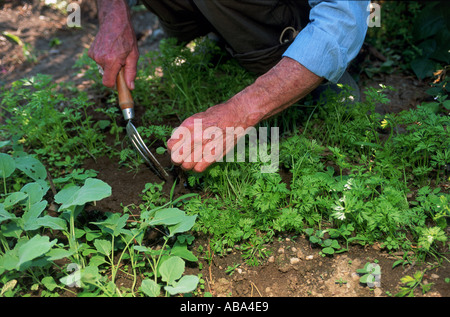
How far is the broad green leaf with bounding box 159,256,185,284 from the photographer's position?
1.67 metres

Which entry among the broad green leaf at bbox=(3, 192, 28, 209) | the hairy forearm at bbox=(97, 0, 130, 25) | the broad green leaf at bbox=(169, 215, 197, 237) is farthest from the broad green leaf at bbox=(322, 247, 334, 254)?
the hairy forearm at bbox=(97, 0, 130, 25)

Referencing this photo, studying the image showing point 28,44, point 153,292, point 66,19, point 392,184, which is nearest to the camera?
point 153,292

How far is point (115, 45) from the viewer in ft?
8.21

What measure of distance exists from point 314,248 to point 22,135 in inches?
81.5

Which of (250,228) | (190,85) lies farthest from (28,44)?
(250,228)

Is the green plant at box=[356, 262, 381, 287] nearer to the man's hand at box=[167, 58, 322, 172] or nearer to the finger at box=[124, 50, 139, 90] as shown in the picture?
the man's hand at box=[167, 58, 322, 172]

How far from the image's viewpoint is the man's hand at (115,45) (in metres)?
2.49

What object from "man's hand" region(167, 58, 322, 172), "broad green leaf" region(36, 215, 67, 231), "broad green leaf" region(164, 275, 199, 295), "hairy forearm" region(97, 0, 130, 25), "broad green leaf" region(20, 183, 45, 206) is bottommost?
"broad green leaf" region(164, 275, 199, 295)

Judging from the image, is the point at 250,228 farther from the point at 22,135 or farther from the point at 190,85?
the point at 22,135

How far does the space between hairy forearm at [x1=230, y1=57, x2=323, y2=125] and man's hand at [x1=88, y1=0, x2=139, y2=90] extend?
0.84m

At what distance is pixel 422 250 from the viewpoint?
178 centimetres

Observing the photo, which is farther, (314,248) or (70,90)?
(70,90)

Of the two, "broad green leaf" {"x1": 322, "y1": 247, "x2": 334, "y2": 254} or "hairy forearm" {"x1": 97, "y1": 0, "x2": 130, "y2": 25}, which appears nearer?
"broad green leaf" {"x1": 322, "y1": 247, "x2": 334, "y2": 254}

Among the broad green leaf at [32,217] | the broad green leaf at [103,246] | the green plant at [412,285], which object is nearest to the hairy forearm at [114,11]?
the broad green leaf at [32,217]
